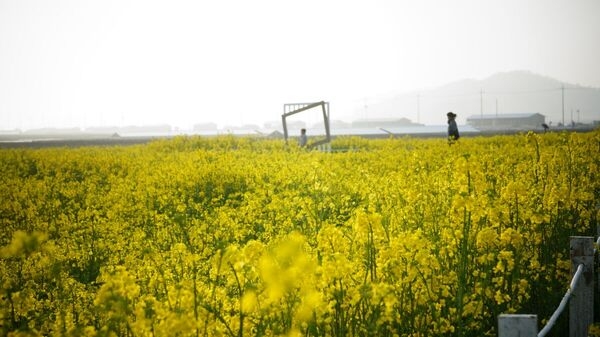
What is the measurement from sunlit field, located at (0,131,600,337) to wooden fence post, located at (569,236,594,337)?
0.34 m

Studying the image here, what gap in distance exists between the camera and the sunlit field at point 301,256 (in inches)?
106

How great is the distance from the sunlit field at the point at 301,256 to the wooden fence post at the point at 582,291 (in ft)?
1.13

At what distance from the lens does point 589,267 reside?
3.65 meters

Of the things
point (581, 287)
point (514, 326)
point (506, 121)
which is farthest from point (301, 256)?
point (506, 121)

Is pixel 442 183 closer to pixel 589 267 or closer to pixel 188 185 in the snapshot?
pixel 589 267

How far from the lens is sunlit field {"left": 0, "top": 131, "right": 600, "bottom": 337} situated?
8.82 feet

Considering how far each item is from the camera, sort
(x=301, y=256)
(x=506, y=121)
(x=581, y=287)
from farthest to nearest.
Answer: (x=506, y=121)
(x=581, y=287)
(x=301, y=256)

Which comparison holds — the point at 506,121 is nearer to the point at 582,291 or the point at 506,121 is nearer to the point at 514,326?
the point at 582,291

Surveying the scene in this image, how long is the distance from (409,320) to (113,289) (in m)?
2.23

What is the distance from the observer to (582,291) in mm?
3574

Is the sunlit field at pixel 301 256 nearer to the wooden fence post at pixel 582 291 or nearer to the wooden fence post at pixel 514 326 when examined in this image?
the wooden fence post at pixel 582 291

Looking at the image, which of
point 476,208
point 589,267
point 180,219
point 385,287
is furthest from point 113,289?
point 589,267

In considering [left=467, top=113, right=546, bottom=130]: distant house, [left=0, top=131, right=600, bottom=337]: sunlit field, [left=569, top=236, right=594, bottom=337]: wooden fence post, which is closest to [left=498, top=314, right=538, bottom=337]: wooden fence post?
[left=0, top=131, right=600, bottom=337]: sunlit field

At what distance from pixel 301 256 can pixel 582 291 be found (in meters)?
2.31
